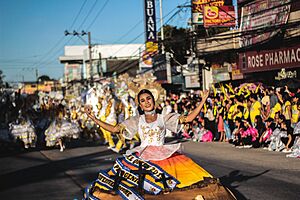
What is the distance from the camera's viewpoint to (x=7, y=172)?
1326 cm

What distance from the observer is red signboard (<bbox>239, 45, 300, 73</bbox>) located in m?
21.7

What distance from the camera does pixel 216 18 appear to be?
27.3 m

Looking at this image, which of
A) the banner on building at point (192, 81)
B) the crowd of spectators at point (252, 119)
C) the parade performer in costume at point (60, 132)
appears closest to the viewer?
the crowd of spectators at point (252, 119)

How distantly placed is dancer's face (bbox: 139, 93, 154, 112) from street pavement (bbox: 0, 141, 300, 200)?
2599mm

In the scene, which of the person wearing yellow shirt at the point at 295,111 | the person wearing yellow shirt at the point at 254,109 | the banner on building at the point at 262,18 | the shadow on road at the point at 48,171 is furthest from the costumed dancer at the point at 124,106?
the banner on building at the point at 262,18

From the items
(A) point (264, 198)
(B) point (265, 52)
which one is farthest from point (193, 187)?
Result: (B) point (265, 52)

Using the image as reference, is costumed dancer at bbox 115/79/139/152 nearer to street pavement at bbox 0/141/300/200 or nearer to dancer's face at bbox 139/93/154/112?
street pavement at bbox 0/141/300/200

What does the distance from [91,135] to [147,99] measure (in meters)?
17.4

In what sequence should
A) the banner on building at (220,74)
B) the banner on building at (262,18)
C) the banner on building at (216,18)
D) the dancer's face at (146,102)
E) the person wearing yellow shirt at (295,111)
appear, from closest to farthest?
the dancer's face at (146,102) → the person wearing yellow shirt at (295,111) → the banner on building at (262,18) → the banner on building at (216,18) → the banner on building at (220,74)

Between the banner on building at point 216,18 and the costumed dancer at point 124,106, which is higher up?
the banner on building at point 216,18

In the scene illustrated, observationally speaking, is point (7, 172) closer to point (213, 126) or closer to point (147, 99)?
point (147, 99)

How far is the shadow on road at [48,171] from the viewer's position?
37.0 ft

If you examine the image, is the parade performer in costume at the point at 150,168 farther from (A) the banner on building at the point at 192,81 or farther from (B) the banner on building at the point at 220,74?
(A) the banner on building at the point at 192,81

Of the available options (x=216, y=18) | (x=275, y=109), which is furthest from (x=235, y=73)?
(x=275, y=109)
